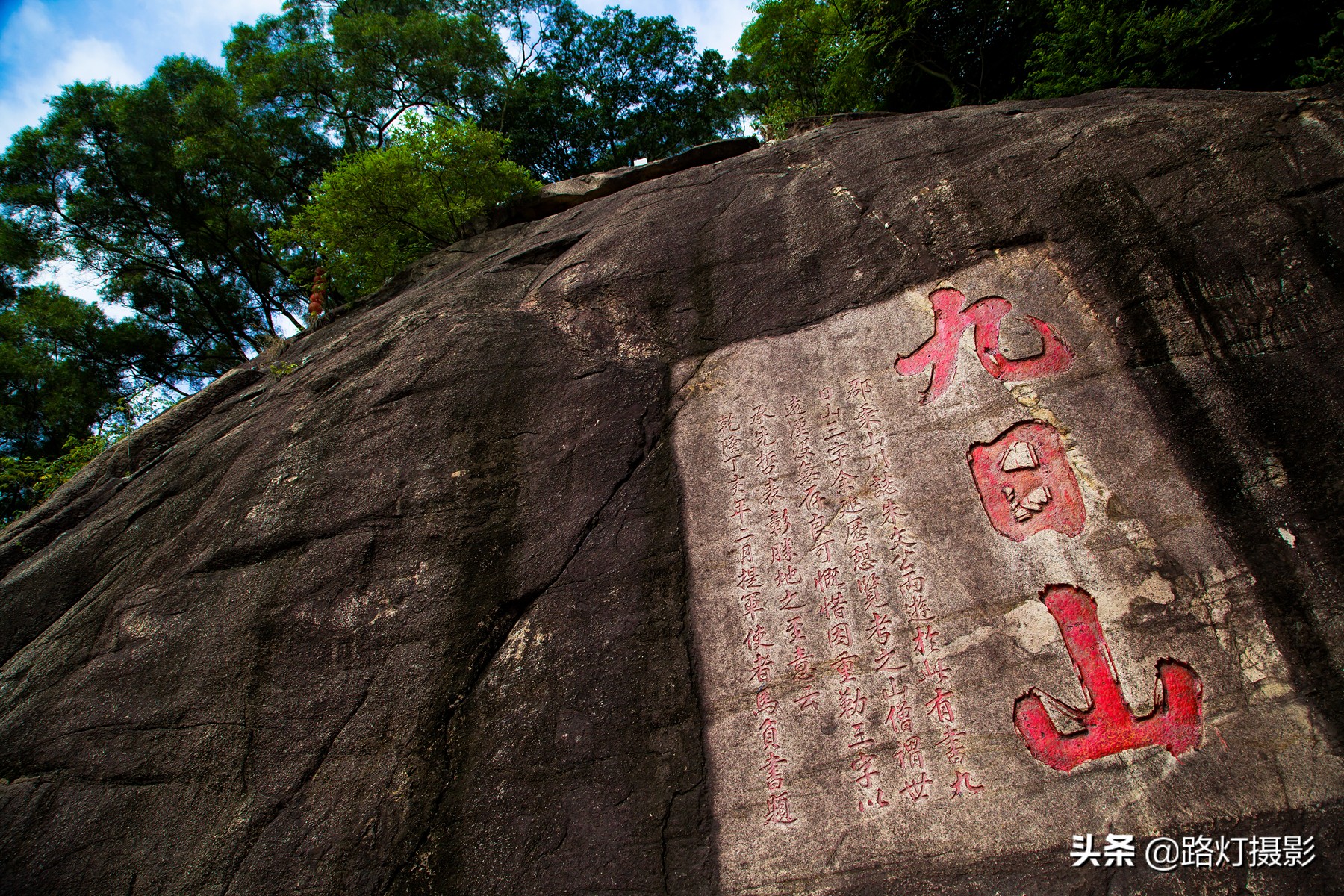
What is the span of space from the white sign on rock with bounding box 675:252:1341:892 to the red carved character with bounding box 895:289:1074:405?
0.05 ft

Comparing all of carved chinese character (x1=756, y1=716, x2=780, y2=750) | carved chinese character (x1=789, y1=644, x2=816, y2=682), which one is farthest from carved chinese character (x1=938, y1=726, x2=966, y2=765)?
carved chinese character (x1=756, y1=716, x2=780, y2=750)

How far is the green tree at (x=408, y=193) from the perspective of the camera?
8945mm

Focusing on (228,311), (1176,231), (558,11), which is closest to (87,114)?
(228,311)

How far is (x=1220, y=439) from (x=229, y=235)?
1783cm

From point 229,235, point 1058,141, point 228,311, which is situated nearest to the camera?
point 1058,141

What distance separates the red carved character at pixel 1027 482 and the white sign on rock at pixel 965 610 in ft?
0.04

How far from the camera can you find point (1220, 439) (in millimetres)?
3314

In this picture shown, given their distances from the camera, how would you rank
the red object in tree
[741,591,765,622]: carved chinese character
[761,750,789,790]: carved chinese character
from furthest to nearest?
the red object in tree → [741,591,765,622]: carved chinese character → [761,750,789,790]: carved chinese character

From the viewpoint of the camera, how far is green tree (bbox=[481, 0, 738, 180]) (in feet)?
54.3

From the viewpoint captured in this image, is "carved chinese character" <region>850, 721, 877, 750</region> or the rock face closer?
the rock face

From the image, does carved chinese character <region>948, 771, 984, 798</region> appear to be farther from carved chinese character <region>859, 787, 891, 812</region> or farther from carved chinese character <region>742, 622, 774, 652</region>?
carved chinese character <region>742, 622, 774, 652</region>

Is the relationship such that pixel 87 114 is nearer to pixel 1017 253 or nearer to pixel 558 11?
pixel 558 11

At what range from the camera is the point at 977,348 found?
3965 millimetres

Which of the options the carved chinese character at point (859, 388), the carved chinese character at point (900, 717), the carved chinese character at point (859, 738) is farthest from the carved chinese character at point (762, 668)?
the carved chinese character at point (859, 388)
